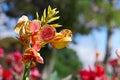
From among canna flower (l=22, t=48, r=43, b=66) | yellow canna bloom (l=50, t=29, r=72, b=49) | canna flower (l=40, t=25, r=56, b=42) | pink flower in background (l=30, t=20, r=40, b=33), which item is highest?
pink flower in background (l=30, t=20, r=40, b=33)

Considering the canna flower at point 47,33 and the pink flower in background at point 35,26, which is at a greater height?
the pink flower in background at point 35,26

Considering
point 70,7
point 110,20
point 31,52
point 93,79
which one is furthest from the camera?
point 110,20

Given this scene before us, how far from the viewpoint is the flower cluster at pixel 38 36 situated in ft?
2.68

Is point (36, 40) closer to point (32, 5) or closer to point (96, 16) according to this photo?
point (32, 5)

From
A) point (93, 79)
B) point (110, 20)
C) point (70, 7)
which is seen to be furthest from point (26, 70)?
point (110, 20)

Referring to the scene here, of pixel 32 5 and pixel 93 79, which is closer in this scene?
pixel 93 79

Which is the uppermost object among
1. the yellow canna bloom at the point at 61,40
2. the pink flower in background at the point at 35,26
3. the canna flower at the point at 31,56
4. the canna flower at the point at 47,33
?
the pink flower in background at the point at 35,26

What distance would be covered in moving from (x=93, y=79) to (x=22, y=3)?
1024 cm

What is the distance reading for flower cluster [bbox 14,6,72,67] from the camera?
2.68 ft

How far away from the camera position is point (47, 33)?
2.68 feet

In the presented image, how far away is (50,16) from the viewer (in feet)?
2.74

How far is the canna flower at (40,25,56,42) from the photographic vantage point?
0.81 m

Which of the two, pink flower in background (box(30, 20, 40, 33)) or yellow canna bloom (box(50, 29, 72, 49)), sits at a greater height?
pink flower in background (box(30, 20, 40, 33))

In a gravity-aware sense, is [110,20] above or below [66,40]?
above
